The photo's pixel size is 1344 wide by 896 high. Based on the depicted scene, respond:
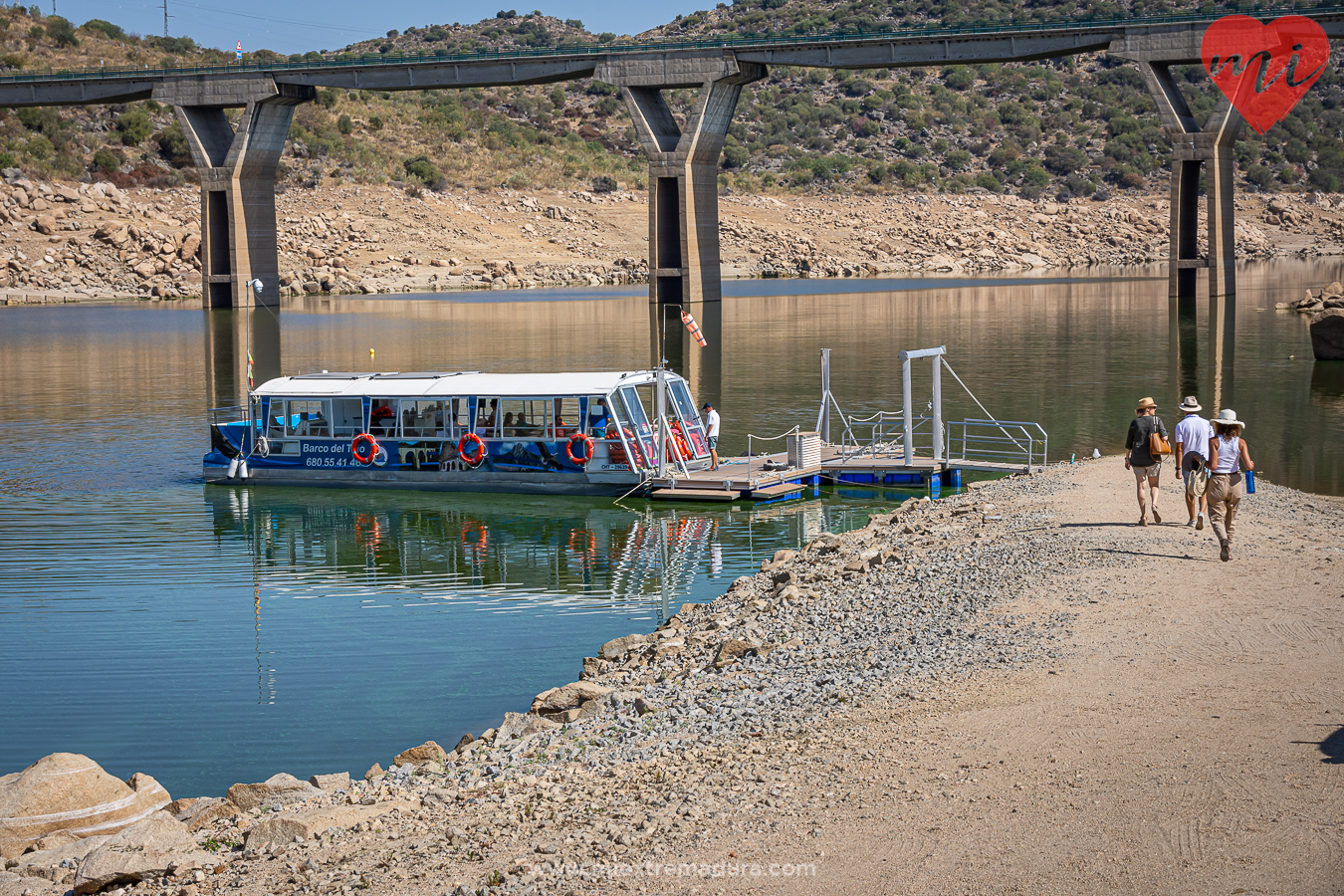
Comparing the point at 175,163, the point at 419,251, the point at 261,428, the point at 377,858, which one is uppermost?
the point at 175,163

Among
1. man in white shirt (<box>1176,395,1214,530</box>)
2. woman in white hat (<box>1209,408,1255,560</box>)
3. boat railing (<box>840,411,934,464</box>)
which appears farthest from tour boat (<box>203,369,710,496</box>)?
woman in white hat (<box>1209,408,1255,560</box>)

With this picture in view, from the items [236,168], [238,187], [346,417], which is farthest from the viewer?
[238,187]

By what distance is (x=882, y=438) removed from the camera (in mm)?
35312

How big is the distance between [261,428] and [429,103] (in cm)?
12974

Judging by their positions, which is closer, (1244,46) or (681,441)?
(681,441)

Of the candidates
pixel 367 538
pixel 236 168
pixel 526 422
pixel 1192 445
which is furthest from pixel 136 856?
pixel 236 168

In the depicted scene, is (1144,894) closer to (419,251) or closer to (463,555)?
(463,555)

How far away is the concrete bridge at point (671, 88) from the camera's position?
251ft

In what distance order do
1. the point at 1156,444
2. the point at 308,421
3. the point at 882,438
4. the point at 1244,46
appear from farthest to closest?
the point at 1244,46
the point at 882,438
the point at 308,421
the point at 1156,444

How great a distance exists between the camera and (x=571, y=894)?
9.00m

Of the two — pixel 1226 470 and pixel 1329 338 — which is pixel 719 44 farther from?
pixel 1226 470

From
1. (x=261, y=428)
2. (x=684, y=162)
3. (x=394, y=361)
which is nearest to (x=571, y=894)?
(x=261, y=428)

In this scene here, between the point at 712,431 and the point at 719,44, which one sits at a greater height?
the point at 719,44

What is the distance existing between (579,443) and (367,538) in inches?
207
